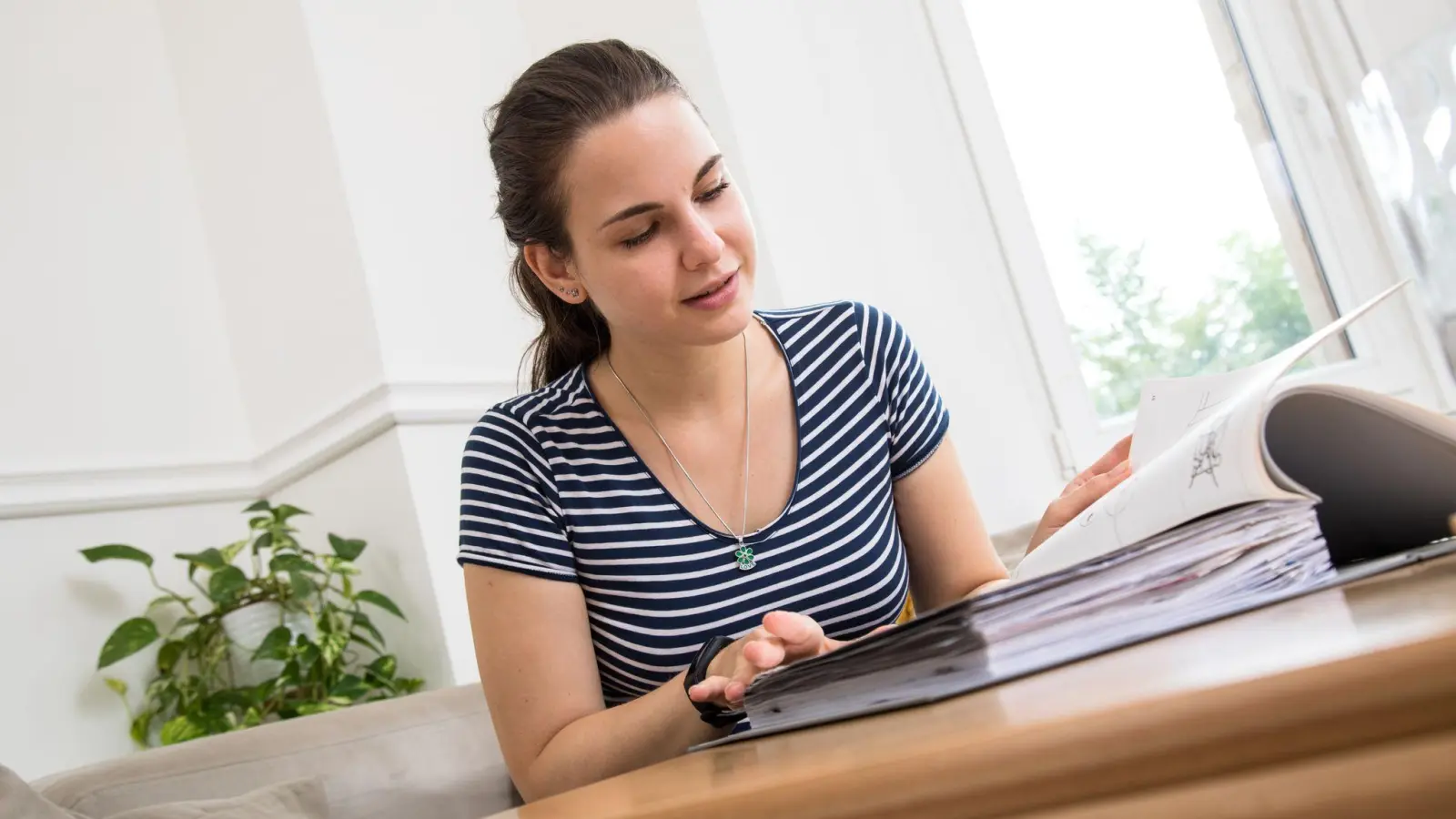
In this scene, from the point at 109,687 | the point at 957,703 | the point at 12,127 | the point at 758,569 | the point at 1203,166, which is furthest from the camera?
the point at 1203,166

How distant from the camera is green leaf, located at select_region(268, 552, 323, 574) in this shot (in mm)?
2119

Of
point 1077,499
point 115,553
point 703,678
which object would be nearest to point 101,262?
point 115,553

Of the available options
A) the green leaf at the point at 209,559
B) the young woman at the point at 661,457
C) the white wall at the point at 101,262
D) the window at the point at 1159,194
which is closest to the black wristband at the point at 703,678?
the young woman at the point at 661,457

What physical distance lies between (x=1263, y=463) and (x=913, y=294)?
2.20 m

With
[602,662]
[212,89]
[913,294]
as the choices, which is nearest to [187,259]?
[212,89]

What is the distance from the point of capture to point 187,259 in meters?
2.59

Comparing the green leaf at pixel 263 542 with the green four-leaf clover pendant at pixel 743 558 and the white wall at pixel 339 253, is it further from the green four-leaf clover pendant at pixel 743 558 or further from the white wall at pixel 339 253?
the green four-leaf clover pendant at pixel 743 558

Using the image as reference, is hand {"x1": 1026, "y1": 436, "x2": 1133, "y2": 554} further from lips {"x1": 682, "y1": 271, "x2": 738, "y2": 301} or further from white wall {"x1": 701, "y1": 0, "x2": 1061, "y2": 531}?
white wall {"x1": 701, "y1": 0, "x2": 1061, "y2": 531}

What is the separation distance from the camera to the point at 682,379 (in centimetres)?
131

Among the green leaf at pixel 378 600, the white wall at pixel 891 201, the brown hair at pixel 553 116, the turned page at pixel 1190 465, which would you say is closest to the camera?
the turned page at pixel 1190 465

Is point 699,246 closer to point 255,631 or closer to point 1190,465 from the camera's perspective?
point 1190,465

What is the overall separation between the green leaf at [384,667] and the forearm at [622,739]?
1.25m

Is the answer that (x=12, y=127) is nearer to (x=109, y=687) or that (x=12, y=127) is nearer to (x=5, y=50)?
(x=5, y=50)

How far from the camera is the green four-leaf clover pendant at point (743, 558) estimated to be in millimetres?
1175
